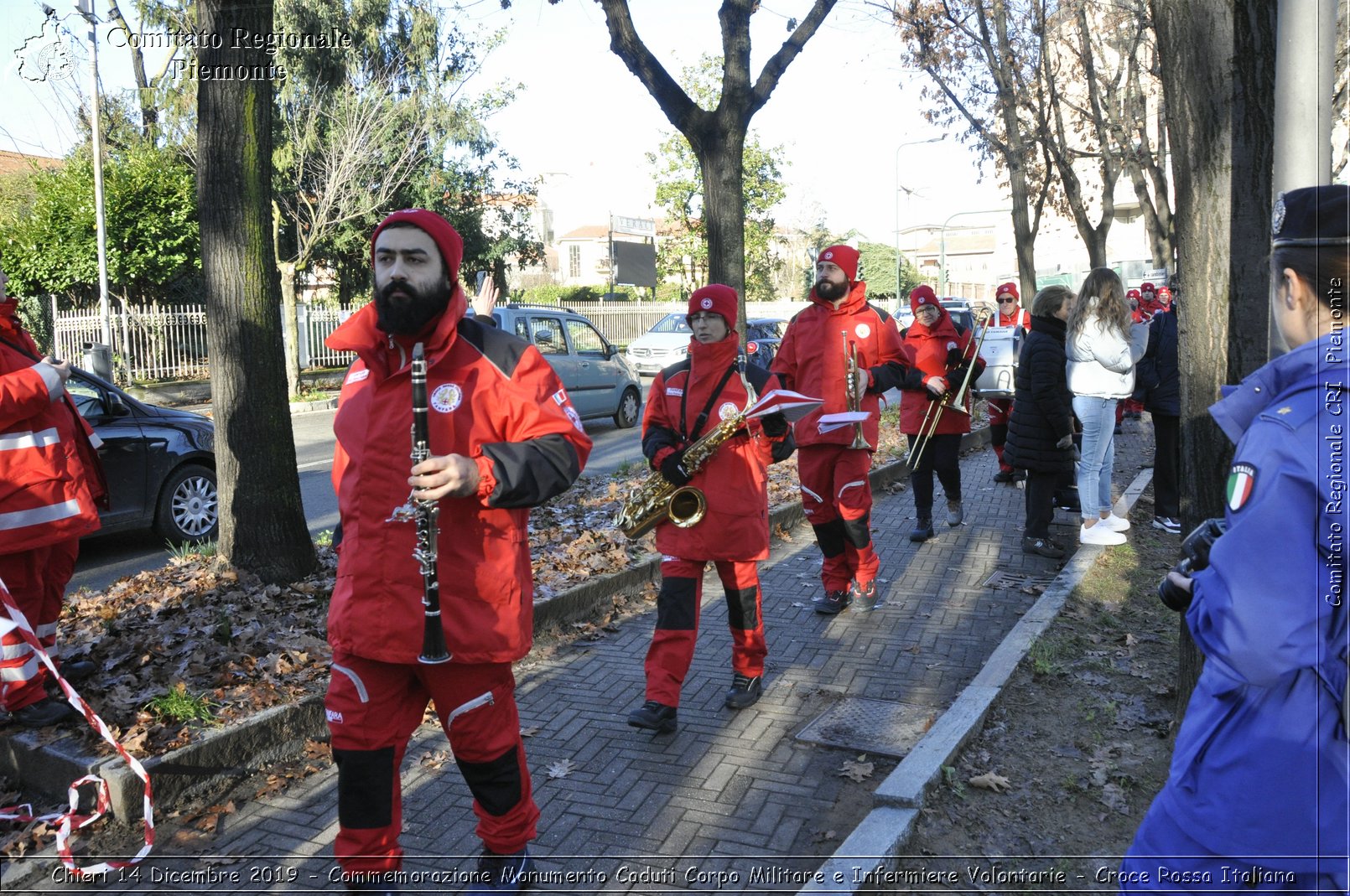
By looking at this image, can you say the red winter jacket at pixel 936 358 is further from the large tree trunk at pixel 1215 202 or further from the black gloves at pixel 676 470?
the large tree trunk at pixel 1215 202

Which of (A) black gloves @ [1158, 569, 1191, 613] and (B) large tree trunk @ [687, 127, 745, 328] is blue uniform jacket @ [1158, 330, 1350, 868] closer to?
(A) black gloves @ [1158, 569, 1191, 613]

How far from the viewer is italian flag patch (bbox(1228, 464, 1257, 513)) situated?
1.91 metres

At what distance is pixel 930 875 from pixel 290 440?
4.54m

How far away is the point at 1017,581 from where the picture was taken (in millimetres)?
7602

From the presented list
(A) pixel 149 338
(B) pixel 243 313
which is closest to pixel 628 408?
(B) pixel 243 313

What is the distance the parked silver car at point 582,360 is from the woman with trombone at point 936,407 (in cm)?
710

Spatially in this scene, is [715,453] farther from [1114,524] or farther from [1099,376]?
[1114,524]

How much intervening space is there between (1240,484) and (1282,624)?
261 mm

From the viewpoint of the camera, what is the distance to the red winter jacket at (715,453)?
199 inches

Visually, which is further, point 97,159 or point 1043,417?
point 97,159

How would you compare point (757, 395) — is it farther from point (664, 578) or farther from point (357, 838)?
point (357, 838)

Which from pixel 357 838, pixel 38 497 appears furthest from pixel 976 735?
pixel 38 497

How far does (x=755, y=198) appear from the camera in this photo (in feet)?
141

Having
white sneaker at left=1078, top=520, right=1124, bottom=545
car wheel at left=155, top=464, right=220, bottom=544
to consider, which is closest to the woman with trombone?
white sneaker at left=1078, top=520, right=1124, bottom=545
